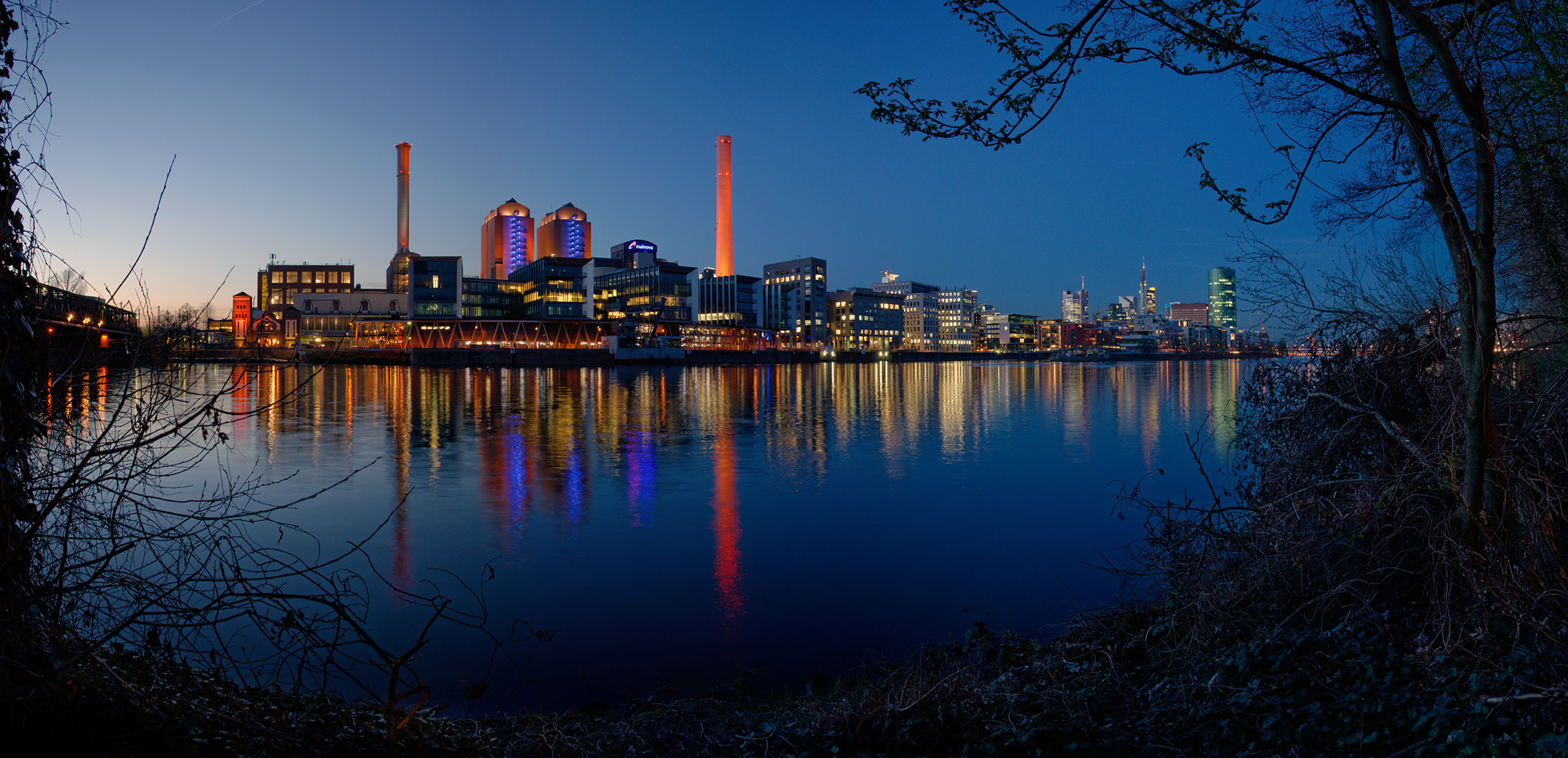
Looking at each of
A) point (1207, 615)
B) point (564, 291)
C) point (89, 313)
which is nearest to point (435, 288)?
point (564, 291)

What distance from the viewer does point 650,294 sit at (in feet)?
516

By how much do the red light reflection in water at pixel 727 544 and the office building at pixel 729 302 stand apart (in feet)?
507

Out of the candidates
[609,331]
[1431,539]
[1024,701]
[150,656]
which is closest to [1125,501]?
[1431,539]

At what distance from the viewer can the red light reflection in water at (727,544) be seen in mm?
Answer: 8859

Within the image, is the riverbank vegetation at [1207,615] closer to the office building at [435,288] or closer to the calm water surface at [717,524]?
the calm water surface at [717,524]

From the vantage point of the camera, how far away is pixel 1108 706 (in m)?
5.17

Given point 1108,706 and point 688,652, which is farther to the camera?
point 688,652

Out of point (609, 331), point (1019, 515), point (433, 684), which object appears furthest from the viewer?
point (609, 331)

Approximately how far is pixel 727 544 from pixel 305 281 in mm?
174980

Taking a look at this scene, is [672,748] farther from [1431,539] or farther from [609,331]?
[609,331]

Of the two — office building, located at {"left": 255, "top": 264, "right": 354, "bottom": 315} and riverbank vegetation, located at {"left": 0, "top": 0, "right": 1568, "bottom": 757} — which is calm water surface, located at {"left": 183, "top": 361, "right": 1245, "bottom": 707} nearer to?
riverbank vegetation, located at {"left": 0, "top": 0, "right": 1568, "bottom": 757}

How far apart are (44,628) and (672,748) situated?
11.5 ft

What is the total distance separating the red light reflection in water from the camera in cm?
886

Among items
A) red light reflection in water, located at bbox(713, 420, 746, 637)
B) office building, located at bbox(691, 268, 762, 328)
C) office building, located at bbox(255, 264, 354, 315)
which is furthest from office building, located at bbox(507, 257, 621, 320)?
red light reflection in water, located at bbox(713, 420, 746, 637)
